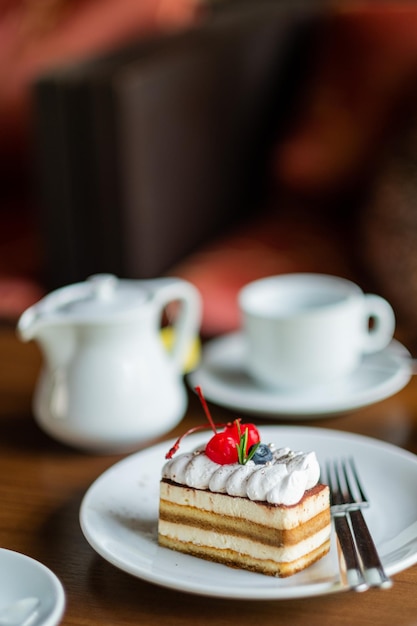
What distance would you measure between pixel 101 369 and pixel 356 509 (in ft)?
1.01

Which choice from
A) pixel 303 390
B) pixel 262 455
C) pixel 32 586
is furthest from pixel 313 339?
pixel 32 586

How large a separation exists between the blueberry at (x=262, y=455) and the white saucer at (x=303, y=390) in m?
0.28

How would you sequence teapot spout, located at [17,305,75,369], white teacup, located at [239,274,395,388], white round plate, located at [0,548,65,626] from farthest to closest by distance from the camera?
white teacup, located at [239,274,395,388]
teapot spout, located at [17,305,75,369]
white round plate, located at [0,548,65,626]

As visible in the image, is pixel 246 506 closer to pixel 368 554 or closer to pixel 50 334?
pixel 368 554

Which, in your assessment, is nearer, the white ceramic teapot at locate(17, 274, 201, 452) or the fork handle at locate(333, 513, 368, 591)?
the fork handle at locate(333, 513, 368, 591)

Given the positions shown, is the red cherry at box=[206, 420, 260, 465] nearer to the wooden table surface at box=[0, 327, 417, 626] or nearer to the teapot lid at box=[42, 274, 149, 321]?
the wooden table surface at box=[0, 327, 417, 626]

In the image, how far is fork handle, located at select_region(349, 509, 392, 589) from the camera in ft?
1.93

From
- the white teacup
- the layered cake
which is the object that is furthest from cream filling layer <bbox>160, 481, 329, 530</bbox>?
the white teacup

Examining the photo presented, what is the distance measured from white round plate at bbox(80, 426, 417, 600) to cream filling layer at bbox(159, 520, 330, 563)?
0.5 inches

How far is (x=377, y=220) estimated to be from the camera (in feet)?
5.38

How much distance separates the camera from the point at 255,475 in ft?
2.13

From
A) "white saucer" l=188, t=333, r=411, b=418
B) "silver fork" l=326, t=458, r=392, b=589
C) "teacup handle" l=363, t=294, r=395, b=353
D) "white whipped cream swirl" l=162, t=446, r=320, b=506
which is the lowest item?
"white saucer" l=188, t=333, r=411, b=418

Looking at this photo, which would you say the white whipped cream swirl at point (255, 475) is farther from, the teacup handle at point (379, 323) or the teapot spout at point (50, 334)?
the teacup handle at point (379, 323)

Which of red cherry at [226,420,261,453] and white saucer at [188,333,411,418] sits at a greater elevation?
red cherry at [226,420,261,453]
